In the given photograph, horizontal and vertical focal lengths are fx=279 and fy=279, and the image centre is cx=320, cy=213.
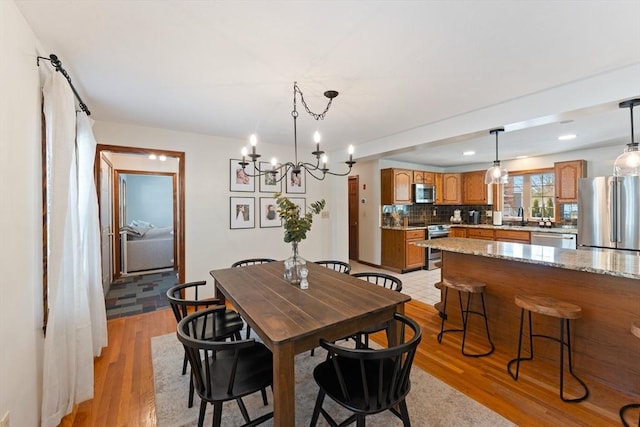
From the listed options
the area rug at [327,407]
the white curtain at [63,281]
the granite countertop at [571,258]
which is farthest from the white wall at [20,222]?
the granite countertop at [571,258]

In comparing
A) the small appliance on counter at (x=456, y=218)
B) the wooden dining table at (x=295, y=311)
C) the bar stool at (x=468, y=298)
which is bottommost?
the bar stool at (x=468, y=298)

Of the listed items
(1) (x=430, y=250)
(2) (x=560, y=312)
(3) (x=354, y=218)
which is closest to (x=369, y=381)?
(2) (x=560, y=312)

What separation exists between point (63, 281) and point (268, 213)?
288 cm

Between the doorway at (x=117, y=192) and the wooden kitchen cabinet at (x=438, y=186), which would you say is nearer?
the doorway at (x=117, y=192)

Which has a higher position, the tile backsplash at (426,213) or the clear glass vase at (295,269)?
→ the tile backsplash at (426,213)

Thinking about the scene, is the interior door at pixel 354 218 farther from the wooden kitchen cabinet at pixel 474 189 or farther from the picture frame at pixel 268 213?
the picture frame at pixel 268 213

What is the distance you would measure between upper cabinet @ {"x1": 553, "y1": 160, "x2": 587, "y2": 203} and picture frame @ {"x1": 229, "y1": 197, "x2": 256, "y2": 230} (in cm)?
552

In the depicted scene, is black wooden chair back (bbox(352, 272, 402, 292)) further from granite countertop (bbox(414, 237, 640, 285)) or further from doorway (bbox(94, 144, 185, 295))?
doorway (bbox(94, 144, 185, 295))

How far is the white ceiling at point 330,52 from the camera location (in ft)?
4.87

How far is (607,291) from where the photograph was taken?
7.16 feet

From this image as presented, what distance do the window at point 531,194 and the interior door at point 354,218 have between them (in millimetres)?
3141

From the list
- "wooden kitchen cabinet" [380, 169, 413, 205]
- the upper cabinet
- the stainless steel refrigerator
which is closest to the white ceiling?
the stainless steel refrigerator

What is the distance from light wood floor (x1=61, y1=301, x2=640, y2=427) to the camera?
1858 mm

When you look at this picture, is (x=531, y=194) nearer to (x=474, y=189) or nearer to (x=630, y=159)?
(x=474, y=189)
